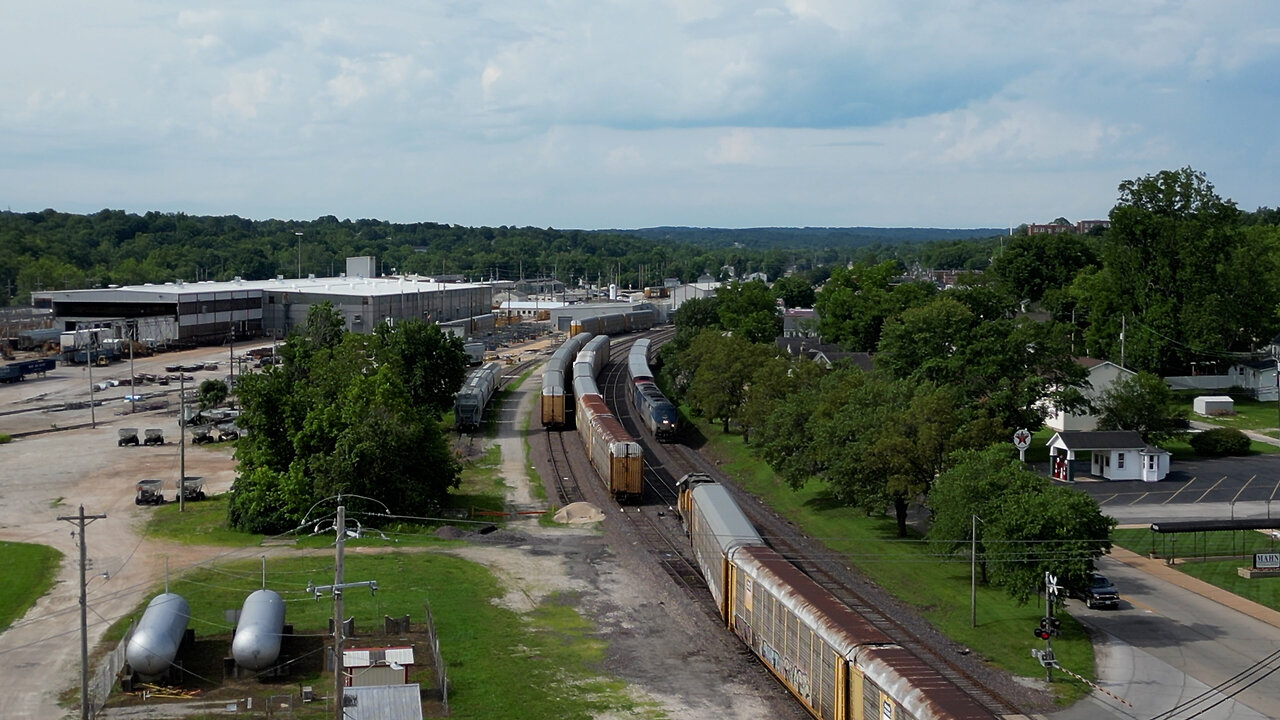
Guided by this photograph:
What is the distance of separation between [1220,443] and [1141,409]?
272 inches

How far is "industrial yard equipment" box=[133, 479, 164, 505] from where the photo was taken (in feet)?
199

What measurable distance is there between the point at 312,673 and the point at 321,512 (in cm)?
1889

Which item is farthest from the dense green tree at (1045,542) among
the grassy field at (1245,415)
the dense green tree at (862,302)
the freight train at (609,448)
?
the dense green tree at (862,302)

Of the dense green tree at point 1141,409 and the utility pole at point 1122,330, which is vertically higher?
the utility pole at point 1122,330

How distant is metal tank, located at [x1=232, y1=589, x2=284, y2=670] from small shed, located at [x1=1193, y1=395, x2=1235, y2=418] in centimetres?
7556

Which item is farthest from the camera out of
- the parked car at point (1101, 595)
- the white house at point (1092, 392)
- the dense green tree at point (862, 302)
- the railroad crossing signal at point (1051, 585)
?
the dense green tree at point (862, 302)

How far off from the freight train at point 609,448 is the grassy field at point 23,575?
25466 mm

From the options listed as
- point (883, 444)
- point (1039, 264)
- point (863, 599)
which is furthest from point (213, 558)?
point (1039, 264)

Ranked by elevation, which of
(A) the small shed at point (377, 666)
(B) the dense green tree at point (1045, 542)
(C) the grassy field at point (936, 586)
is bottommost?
(C) the grassy field at point (936, 586)

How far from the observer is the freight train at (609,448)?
58469 mm

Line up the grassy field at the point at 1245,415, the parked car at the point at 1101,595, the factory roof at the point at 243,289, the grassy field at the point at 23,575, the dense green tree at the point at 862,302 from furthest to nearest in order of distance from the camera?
the factory roof at the point at 243,289
the dense green tree at the point at 862,302
the grassy field at the point at 1245,415
the grassy field at the point at 23,575
the parked car at the point at 1101,595

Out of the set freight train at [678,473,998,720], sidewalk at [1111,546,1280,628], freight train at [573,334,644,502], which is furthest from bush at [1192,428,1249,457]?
freight train at [678,473,998,720]

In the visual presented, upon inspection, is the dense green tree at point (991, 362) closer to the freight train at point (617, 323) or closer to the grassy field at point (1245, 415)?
the grassy field at point (1245, 415)

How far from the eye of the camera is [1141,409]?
232ft
